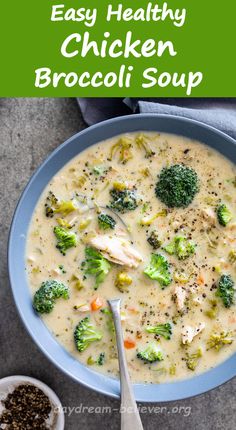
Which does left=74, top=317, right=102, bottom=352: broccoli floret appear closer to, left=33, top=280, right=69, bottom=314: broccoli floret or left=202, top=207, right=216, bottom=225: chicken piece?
left=33, top=280, right=69, bottom=314: broccoli floret

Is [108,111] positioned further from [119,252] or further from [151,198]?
[119,252]

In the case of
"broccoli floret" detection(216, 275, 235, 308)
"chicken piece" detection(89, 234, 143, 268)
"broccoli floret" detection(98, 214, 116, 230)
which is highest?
"broccoli floret" detection(98, 214, 116, 230)

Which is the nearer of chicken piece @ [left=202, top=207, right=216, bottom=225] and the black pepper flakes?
chicken piece @ [left=202, top=207, right=216, bottom=225]

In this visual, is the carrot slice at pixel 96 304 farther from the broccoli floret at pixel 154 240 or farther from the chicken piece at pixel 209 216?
the chicken piece at pixel 209 216

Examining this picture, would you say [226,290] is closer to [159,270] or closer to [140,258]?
[159,270]

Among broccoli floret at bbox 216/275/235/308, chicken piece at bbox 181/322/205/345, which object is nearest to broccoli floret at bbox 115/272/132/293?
chicken piece at bbox 181/322/205/345

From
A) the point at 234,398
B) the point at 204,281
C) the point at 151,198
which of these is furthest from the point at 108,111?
the point at 234,398
